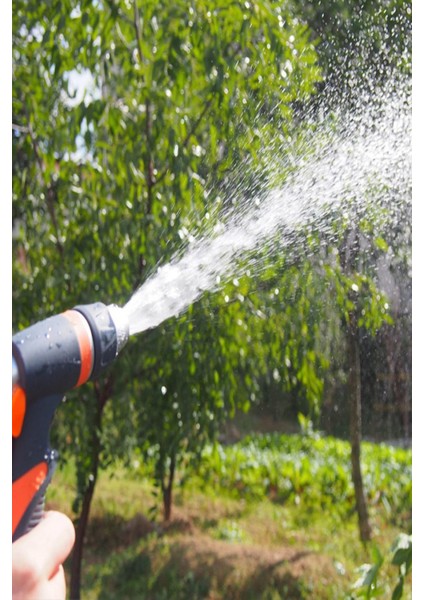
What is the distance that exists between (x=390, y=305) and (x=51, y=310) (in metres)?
0.73

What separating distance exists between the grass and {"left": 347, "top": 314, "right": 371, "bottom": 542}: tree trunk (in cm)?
6

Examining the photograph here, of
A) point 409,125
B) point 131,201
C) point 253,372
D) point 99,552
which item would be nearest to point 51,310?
point 131,201

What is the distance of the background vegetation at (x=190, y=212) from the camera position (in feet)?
4.70

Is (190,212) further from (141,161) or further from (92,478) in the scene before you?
(92,478)

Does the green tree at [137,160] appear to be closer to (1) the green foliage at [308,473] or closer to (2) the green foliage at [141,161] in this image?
(2) the green foliage at [141,161]

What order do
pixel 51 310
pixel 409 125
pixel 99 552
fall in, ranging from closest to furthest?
pixel 409 125
pixel 51 310
pixel 99 552

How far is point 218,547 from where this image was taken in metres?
2.17

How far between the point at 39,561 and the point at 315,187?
825 mm

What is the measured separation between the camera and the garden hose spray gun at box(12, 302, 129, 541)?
2.50ft

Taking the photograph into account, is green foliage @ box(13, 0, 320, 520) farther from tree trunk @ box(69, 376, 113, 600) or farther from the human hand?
the human hand

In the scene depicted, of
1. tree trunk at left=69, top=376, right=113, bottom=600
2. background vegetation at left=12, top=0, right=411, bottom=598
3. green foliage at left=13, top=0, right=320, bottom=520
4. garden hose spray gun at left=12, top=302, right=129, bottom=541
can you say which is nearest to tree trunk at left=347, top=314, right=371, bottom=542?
background vegetation at left=12, top=0, right=411, bottom=598

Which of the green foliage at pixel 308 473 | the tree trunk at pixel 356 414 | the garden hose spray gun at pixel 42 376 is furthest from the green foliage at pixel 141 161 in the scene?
the green foliage at pixel 308 473

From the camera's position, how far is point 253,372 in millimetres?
1697

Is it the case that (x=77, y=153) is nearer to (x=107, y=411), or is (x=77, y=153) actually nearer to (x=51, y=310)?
(x=51, y=310)
